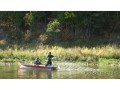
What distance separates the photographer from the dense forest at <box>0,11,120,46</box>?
842 inches

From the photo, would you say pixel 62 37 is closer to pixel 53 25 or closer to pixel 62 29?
pixel 62 29

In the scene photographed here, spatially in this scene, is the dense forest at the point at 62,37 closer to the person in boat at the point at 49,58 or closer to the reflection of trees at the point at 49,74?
the person in boat at the point at 49,58

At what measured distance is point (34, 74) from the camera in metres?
21.3

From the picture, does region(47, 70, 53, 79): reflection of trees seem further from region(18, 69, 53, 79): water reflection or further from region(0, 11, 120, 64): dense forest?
region(0, 11, 120, 64): dense forest

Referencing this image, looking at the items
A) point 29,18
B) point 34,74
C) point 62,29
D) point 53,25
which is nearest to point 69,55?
point 62,29

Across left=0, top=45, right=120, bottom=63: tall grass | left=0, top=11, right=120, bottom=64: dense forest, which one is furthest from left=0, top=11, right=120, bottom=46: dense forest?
left=0, top=45, right=120, bottom=63: tall grass

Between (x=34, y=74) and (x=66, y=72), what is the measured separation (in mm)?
659

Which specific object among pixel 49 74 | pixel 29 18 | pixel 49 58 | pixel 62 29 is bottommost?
pixel 49 74

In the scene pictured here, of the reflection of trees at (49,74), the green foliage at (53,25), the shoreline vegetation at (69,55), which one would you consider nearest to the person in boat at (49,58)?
the shoreline vegetation at (69,55)

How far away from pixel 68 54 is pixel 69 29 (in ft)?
1.73
